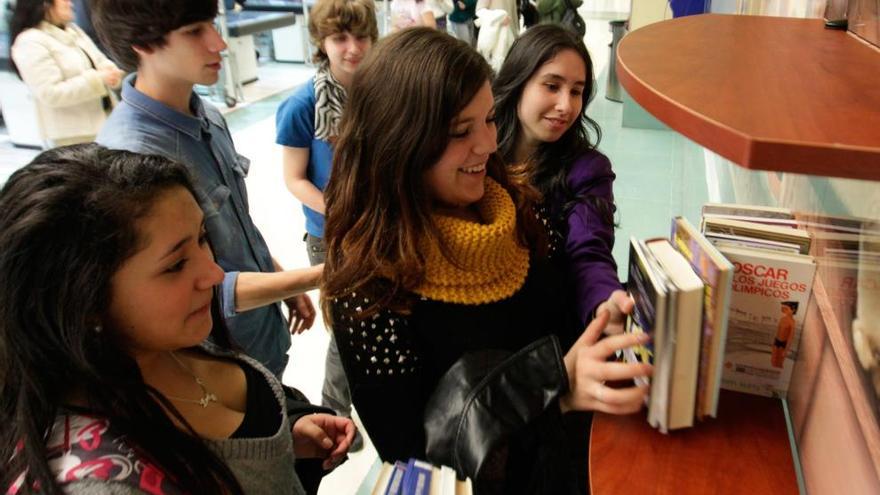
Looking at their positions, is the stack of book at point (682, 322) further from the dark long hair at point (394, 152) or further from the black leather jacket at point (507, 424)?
the dark long hair at point (394, 152)

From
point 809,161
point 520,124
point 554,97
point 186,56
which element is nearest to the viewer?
point 809,161

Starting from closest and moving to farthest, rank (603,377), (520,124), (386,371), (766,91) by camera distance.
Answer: (766,91) → (603,377) → (386,371) → (520,124)

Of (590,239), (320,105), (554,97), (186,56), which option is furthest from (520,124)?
(186,56)

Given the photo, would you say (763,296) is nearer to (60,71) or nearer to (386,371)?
(386,371)

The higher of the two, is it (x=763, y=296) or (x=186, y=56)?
(x=186, y=56)

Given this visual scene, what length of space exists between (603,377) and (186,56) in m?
1.15

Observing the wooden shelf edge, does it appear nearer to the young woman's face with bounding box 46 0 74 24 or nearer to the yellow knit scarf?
the yellow knit scarf

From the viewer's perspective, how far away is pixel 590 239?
1461 millimetres

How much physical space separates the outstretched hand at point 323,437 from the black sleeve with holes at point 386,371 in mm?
152

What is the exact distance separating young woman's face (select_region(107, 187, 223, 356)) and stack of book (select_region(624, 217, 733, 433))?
0.65 meters

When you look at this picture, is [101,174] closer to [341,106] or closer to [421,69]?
[421,69]

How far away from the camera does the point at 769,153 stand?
1.58 feet

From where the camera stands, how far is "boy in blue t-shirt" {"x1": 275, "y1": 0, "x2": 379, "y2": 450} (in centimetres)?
204

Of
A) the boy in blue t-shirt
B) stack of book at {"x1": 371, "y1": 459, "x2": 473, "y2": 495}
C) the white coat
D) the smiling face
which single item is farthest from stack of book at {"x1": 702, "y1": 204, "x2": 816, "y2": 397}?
the white coat
